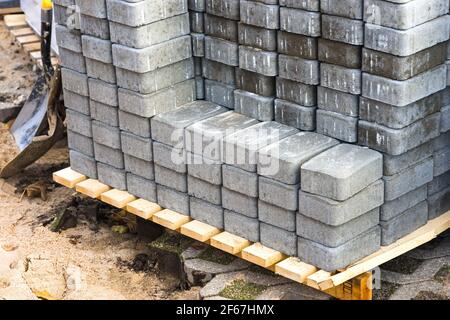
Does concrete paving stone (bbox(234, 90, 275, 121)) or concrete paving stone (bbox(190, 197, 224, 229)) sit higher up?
concrete paving stone (bbox(234, 90, 275, 121))

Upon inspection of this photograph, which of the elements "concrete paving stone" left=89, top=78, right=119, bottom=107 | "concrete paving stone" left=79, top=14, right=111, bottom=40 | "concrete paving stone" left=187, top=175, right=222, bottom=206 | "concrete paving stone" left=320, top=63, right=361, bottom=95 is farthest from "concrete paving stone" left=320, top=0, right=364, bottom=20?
"concrete paving stone" left=89, top=78, right=119, bottom=107

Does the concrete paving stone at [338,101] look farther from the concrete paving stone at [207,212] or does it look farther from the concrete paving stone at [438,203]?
the concrete paving stone at [207,212]

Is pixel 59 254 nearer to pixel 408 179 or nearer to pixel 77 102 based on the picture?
pixel 77 102

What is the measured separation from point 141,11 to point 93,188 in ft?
5.65

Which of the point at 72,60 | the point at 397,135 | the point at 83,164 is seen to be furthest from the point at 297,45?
the point at 83,164

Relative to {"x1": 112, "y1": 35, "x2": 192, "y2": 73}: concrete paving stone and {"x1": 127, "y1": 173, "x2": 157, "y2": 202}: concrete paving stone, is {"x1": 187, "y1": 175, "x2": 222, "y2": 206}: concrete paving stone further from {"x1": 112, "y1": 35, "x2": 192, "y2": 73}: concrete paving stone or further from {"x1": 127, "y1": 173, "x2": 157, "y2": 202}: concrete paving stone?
{"x1": 112, "y1": 35, "x2": 192, "y2": 73}: concrete paving stone

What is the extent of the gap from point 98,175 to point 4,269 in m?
1.10

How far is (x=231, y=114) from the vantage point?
8156mm

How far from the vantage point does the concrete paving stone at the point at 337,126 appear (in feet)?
24.4

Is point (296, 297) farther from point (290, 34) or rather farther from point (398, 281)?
point (290, 34)

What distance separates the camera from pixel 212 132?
7805 millimetres

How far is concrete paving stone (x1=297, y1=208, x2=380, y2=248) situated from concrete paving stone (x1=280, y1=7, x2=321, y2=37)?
1.31 metres

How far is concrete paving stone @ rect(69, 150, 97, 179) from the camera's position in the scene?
8875 mm

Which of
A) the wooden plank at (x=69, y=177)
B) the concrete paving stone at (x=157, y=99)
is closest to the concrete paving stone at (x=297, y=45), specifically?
the concrete paving stone at (x=157, y=99)
